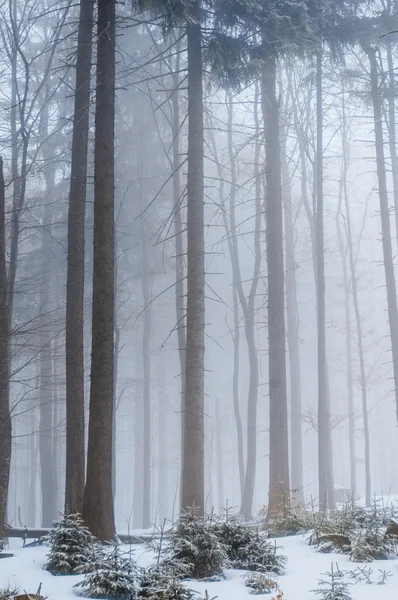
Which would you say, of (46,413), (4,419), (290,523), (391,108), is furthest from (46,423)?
(391,108)

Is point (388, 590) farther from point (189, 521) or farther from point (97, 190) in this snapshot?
point (97, 190)

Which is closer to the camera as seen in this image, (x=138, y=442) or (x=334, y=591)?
(x=334, y=591)

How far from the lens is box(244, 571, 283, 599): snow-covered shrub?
616 cm

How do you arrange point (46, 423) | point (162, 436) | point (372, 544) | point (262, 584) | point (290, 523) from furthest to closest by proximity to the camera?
point (162, 436)
point (46, 423)
point (290, 523)
point (372, 544)
point (262, 584)

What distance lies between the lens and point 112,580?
609 centimetres

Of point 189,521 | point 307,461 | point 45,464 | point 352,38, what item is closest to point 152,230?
point 45,464

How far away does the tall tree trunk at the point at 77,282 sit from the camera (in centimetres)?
1108

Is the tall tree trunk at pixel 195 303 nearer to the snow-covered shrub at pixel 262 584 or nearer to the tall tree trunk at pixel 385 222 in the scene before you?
the snow-covered shrub at pixel 262 584

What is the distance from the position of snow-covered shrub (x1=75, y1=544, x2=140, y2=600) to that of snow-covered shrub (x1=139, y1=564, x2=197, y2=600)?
0.11 meters

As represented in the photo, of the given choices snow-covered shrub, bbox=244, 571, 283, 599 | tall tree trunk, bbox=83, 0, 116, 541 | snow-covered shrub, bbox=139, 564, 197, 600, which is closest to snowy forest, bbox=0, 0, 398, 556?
tall tree trunk, bbox=83, 0, 116, 541

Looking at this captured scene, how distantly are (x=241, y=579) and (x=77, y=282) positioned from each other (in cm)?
677

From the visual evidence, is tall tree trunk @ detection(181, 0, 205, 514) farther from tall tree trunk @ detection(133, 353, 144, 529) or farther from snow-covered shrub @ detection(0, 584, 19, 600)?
tall tree trunk @ detection(133, 353, 144, 529)

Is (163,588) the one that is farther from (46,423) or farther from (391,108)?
(46,423)

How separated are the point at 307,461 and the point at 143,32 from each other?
38.8 metres
